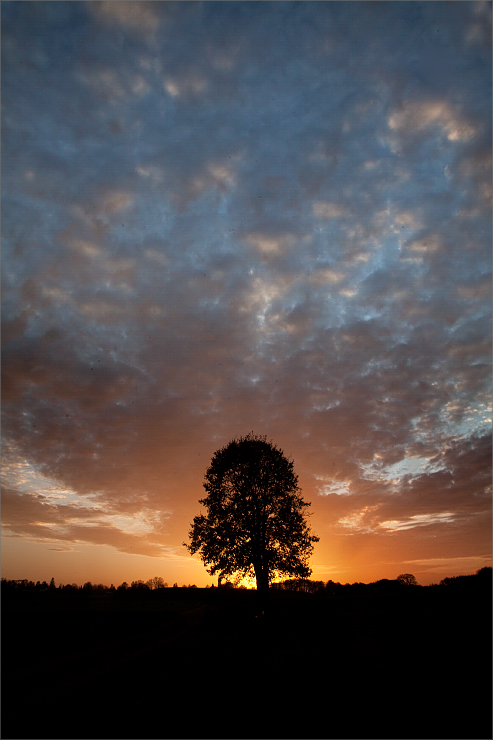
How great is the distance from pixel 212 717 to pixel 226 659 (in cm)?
723

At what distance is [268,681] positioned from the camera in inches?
437

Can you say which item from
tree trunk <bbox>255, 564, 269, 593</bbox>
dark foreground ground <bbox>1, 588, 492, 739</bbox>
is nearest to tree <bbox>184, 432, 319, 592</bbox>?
tree trunk <bbox>255, 564, 269, 593</bbox>

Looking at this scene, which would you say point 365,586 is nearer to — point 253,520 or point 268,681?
point 253,520

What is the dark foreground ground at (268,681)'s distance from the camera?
7738 mm

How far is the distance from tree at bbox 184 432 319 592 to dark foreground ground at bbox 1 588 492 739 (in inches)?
509

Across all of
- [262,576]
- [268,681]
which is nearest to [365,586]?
[262,576]

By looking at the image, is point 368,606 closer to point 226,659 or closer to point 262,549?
point 262,549

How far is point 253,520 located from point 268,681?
972 inches

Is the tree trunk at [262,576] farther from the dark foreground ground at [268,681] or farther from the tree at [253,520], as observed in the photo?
the dark foreground ground at [268,681]

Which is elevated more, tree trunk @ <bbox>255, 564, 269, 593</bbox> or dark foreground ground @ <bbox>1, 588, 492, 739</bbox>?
dark foreground ground @ <bbox>1, 588, 492, 739</bbox>

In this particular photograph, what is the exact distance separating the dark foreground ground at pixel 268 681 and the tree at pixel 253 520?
1293 centimetres

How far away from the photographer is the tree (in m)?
34.5

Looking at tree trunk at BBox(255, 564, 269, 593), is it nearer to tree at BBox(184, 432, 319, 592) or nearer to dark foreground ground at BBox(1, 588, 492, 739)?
tree at BBox(184, 432, 319, 592)

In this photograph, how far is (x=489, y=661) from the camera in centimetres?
1068
